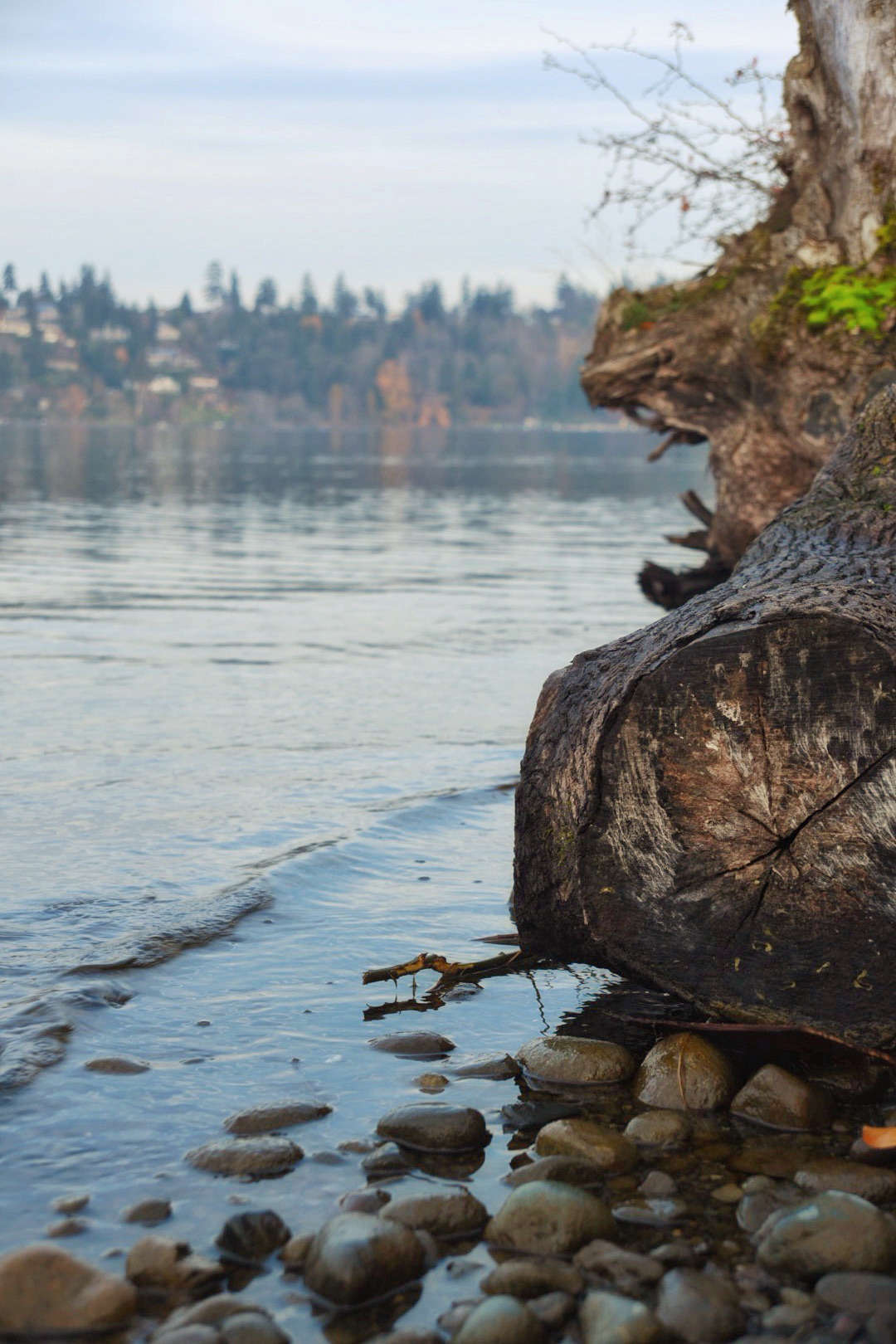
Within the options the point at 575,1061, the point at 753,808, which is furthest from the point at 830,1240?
the point at 753,808

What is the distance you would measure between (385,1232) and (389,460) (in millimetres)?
A: 73573

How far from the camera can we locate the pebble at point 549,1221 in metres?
3.06

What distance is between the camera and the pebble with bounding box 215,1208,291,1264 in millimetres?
3049

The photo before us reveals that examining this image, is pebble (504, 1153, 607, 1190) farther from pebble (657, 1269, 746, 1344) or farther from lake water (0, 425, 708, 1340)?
pebble (657, 1269, 746, 1344)

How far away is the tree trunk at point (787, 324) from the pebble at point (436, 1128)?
7782 mm

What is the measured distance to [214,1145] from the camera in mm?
3514

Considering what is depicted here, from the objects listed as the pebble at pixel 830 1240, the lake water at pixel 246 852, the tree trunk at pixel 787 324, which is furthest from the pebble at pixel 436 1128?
the tree trunk at pixel 787 324

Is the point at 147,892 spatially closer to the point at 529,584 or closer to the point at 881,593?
the point at 881,593

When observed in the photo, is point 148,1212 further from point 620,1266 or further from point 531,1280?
point 620,1266

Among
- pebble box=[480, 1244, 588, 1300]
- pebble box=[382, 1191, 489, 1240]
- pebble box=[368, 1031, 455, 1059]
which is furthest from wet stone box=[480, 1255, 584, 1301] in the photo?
pebble box=[368, 1031, 455, 1059]

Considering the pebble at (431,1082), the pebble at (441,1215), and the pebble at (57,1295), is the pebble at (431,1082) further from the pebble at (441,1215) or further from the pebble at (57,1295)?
the pebble at (57,1295)

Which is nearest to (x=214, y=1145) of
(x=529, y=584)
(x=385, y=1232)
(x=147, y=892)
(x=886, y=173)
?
(x=385, y=1232)

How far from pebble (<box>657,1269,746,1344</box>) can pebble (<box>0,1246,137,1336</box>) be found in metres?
1.12

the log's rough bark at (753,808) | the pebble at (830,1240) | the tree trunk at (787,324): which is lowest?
the pebble at (830,1240)
